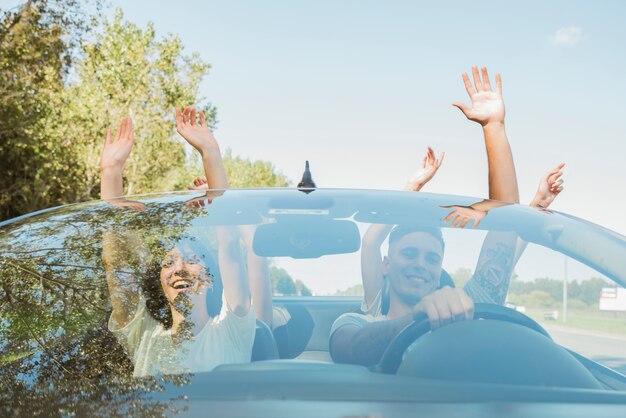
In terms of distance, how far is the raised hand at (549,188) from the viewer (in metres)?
4.33

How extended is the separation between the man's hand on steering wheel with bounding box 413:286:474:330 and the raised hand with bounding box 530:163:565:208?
2.74 metres

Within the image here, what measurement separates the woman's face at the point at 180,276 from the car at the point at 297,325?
29 millimetres

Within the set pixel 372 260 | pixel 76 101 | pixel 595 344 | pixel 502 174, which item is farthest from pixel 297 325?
pixel 76 101

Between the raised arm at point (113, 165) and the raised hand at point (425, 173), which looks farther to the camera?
the raised hand at point (425, 173)

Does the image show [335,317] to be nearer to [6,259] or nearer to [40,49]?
[6,259]

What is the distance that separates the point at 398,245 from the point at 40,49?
2573cm

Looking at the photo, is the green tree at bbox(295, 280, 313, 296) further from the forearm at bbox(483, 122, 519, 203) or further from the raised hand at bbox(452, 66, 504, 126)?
the raised hand at bbox(452, 66, 504, 126)

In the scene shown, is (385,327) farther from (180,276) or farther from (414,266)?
(180,276)

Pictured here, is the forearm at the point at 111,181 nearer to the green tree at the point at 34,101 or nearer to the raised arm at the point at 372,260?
the raised arm at the point at 372,260

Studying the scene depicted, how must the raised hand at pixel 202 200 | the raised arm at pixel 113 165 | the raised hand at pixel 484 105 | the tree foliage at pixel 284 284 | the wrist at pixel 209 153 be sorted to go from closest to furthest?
the tree foliage at pixel 284 284 < the raised hand at pixel 202 200 < the raised hand at pixel 484 105 < the raised arm at pixel 113 165 < the wrist at pixel 209 153

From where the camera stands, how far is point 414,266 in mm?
1788

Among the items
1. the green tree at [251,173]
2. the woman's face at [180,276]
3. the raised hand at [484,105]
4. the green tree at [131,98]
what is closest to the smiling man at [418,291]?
the woman's face at [180,276]

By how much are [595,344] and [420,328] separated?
1.33 feet

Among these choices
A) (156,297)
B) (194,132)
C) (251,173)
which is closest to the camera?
(156,297)
